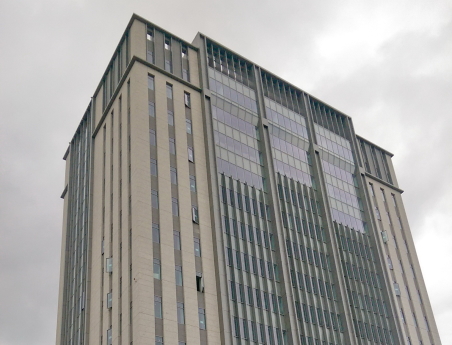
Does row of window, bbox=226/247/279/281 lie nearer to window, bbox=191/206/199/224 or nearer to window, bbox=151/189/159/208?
window, bbox=191/206/199/224

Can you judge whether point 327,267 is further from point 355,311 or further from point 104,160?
point 104,160

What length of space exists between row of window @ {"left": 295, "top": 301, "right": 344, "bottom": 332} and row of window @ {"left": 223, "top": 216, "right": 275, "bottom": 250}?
24.8 feet

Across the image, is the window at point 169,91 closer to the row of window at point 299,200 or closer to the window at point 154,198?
the window at point 154,198

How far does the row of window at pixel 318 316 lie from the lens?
6575 centimetres

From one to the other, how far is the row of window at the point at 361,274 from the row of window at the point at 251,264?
1309 centimetres

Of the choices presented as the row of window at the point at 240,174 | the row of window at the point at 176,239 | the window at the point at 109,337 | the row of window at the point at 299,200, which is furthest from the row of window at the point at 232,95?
the window at the point at 109,337

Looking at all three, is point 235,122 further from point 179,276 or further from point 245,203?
point 179,276

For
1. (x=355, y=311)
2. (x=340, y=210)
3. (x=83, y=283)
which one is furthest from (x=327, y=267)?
(x=83, y=283)

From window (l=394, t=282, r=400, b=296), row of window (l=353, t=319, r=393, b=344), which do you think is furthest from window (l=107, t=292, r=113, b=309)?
window (l=394, t=282, r=400, b=296)

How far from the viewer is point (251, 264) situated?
64.8 meters

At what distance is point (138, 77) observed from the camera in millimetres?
69938

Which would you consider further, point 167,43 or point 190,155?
point 167,43

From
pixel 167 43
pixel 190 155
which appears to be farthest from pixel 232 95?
pixel 190 155

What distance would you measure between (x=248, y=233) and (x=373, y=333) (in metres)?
20.7
